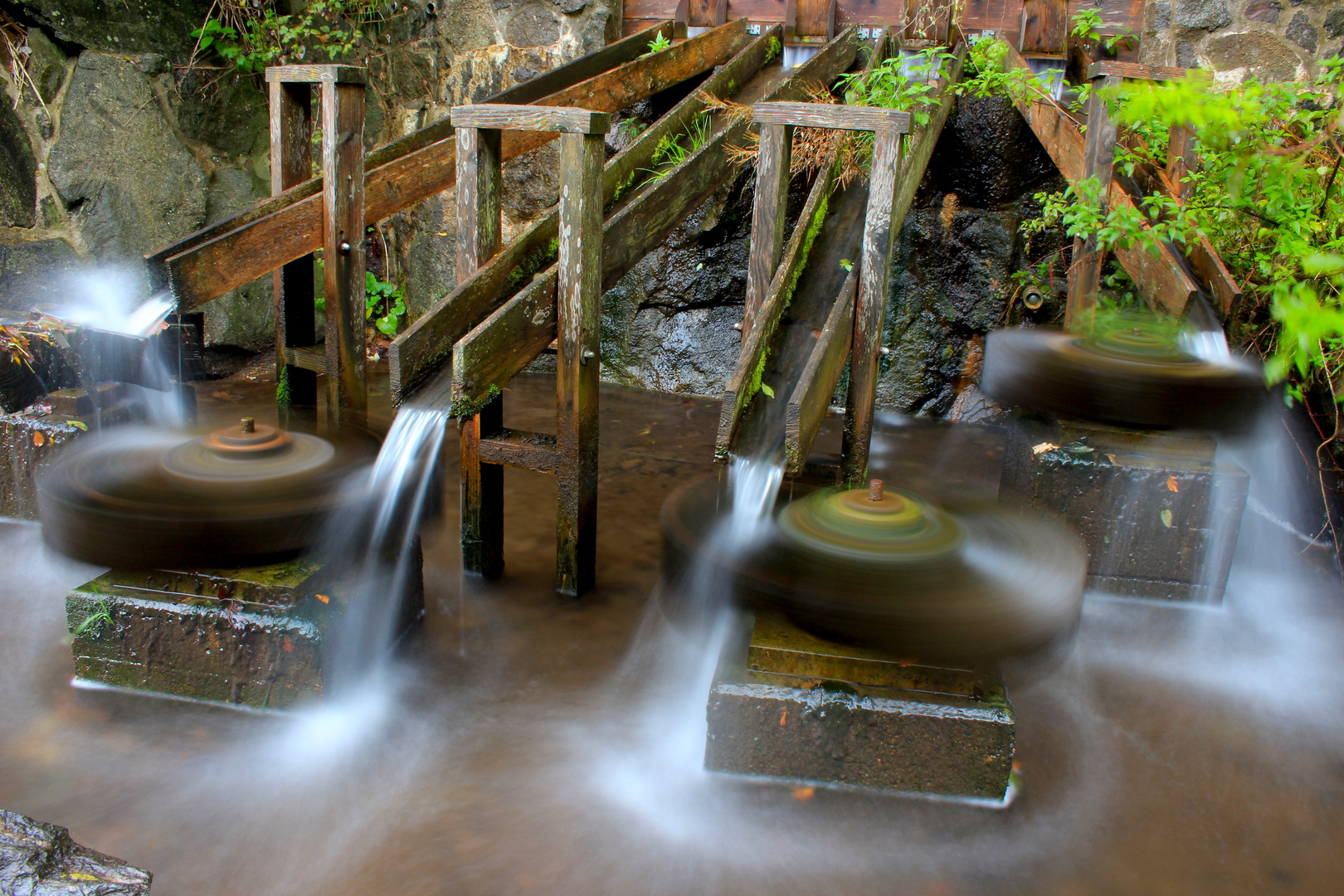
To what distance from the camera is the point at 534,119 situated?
3.05m

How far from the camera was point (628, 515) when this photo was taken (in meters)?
4.19

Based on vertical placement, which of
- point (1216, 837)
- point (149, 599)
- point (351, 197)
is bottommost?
point (1216, 837)

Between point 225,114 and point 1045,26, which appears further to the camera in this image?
point 225,114

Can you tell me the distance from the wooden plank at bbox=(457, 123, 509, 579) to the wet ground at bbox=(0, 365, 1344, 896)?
0.20 m

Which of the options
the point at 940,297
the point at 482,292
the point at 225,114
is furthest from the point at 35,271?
the point at 940,297

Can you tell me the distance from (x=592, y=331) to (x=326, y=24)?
443 centimetres

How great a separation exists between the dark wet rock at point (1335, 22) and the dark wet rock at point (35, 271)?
668cm

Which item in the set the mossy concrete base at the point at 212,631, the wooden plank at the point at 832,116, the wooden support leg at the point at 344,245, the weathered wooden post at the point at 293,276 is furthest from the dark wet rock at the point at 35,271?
the wooden plank at the point at 832,116

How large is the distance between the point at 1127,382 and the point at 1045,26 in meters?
3.72

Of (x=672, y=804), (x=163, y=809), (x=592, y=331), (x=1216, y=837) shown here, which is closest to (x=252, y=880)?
(x=163, y=809)

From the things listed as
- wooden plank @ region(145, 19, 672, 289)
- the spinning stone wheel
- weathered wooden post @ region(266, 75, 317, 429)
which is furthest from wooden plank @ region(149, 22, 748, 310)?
the spinning stone wheel

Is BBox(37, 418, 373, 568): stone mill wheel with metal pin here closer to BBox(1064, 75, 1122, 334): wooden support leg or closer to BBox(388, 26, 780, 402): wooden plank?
BBox(388, 26, 780, 402): wooden plank

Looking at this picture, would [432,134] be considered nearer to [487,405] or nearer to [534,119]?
[534,119]

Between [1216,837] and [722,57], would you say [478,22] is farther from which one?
[1216,837]
